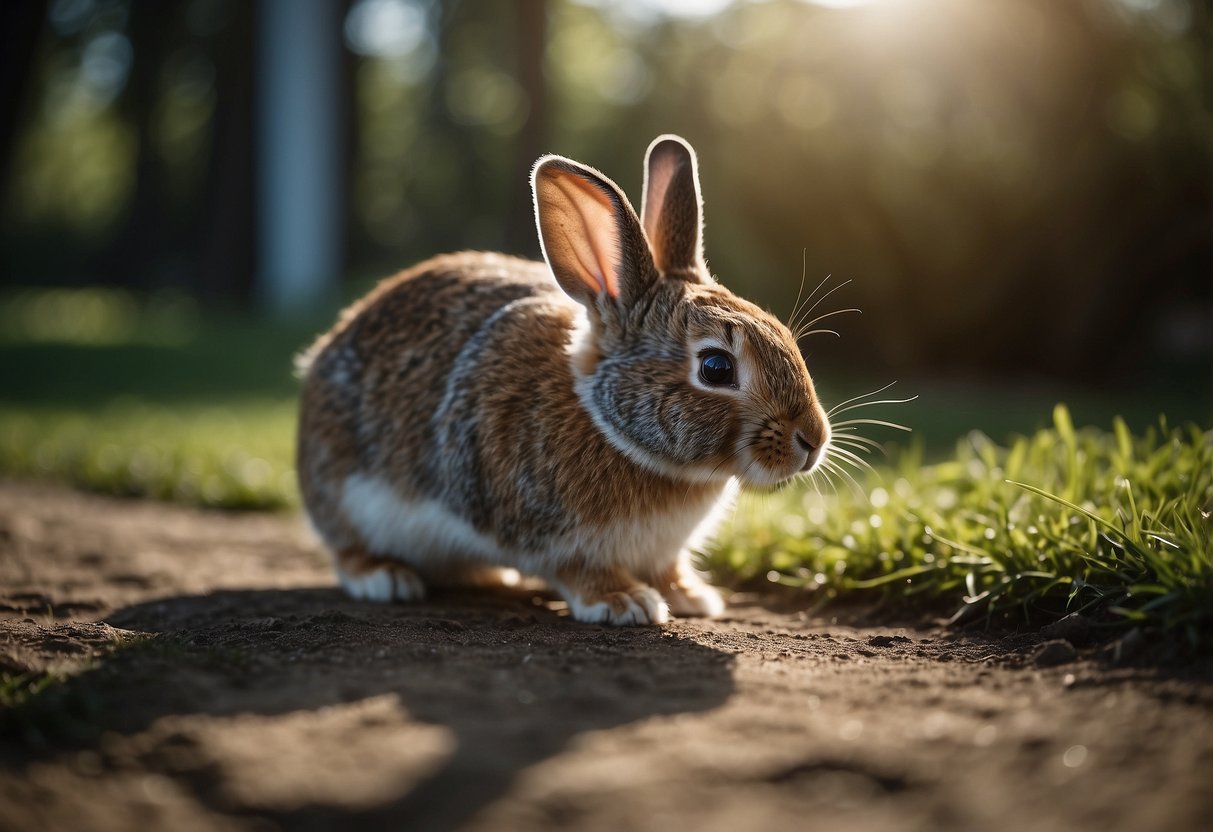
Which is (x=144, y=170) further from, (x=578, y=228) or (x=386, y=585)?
(x=578, y=228)

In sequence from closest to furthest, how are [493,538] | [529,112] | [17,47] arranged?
1. [493,538]
2. [17,47]
3. [529,112]

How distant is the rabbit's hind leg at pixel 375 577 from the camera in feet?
13.5

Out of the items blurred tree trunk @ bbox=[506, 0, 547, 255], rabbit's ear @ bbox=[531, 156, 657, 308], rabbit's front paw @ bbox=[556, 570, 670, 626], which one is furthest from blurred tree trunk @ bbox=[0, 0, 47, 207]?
rabbit's front paw @ bbox=[556, 570, 670, 626]

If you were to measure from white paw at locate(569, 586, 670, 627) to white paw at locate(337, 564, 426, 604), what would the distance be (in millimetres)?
809

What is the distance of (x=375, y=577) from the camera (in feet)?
13.6

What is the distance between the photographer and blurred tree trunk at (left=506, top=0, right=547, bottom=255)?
39.5 ft

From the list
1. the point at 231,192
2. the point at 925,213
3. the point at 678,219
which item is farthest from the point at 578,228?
the point at 231,192

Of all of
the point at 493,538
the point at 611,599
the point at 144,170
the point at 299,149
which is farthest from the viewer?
the point at 144,170

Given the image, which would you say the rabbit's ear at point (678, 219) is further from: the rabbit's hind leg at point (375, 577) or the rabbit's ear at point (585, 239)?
the rabbit's hind leg at point (375, 577)

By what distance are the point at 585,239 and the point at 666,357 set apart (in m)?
0.53

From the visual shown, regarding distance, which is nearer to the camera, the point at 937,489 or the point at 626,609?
the point at 626,609

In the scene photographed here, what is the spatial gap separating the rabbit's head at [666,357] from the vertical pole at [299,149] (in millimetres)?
13569

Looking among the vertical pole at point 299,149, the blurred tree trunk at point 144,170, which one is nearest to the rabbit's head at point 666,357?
the vertical pole at point 299,149

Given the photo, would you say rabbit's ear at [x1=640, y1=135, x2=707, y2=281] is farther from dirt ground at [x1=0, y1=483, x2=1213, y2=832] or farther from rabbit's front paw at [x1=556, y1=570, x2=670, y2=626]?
dirt ground at [x1=0, y1=483, x2=1213, y2=832]
